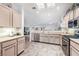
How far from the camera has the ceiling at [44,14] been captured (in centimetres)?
494

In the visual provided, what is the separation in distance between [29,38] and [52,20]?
1649 millimetres

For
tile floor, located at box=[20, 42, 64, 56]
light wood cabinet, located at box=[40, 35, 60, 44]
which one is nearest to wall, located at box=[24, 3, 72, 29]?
tile floor, located at box=[20, 42, 64, 56]

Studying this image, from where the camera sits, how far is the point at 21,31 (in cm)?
554

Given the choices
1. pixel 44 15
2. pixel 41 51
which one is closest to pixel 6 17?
pixel 44 15

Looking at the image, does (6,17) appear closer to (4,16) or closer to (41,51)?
(4,16)

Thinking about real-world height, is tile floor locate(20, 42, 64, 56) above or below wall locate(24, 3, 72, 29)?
below

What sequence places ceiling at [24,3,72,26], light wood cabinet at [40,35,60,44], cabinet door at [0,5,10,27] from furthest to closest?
1. light wood cabinet at [40,35,60,44]
2. ceiling at [24,3,72,26]
3. cabinet door at [0,5,10,27]

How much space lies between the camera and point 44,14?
506 cm

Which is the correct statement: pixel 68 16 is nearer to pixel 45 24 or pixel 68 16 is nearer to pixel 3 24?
pixel 45 24

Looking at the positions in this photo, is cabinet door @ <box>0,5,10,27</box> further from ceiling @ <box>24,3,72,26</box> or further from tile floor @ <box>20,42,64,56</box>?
tile floor @ <box>20,42,64,56</box>

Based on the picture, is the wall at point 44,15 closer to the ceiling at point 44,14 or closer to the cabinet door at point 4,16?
the ceiling at point 44,14

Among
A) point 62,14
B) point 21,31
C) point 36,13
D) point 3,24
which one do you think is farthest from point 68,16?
point 3,24

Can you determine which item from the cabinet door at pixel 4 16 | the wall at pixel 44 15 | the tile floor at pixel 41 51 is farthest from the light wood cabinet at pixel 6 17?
the tile floor at pixel 41 51

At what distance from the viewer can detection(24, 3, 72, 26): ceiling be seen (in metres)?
4.94
